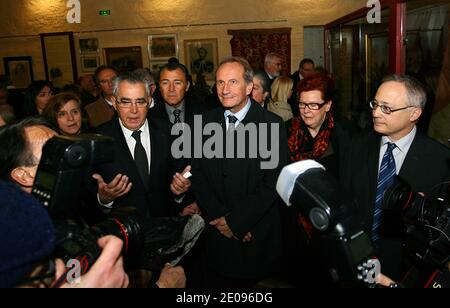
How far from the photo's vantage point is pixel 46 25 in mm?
8609

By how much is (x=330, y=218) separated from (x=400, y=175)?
1.08 meters

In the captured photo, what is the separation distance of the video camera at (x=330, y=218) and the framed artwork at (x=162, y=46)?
776 cm

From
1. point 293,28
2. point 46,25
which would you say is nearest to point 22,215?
point 293,28

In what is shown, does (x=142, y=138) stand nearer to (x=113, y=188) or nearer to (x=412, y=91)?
(x=113, y=188)

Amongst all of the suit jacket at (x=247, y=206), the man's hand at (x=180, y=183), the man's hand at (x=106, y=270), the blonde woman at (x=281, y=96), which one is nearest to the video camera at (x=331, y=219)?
the man's hand at (x=106, y=270)

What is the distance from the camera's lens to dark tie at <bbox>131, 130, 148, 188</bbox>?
2.28m

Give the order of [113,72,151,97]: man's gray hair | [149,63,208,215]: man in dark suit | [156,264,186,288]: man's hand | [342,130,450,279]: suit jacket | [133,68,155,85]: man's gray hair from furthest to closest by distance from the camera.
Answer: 1. [149,63,208,215]: man in dark suit
2. [133,68,155,85]: man's gray hair
3. [113,72,151,97]: man's gray hair
4. [342,130,450,279]: suit jacket
5. [156,264,186,288]: man's hand

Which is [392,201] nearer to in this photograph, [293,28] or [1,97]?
[1,97]

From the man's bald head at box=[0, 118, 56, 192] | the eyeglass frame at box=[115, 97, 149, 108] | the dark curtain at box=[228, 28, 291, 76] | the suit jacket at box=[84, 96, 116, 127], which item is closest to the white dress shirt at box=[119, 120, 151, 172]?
the eyeglass frame at box=[115, 97, 149, 108]

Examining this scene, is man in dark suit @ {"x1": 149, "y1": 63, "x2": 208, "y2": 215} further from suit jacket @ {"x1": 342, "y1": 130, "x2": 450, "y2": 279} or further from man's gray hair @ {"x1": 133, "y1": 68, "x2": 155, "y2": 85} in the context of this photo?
suit jacket @ {"x1": 342, "y1": 130, "x2": 450, "y2": 279}

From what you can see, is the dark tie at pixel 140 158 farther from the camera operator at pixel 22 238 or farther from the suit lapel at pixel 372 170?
the camera operator at pixel 22 238

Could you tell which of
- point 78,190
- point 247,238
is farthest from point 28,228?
point 247,238

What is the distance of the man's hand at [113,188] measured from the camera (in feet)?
6.55

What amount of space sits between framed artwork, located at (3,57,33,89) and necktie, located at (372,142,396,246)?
8943 millimetres
